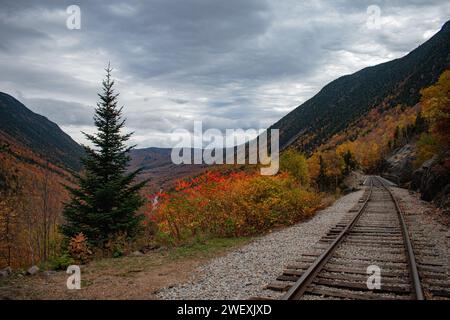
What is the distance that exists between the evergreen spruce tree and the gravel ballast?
6.69 meters

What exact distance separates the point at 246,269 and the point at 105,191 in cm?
897

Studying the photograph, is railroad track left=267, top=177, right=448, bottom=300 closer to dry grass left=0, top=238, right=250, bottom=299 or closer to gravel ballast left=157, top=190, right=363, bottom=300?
gravel ballast left=157, top=190, right=363, bottom=300

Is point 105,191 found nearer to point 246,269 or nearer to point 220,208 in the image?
point 220,208

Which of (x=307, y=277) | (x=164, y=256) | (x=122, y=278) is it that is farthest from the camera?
(x=164, y=256)

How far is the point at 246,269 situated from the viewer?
7004mm

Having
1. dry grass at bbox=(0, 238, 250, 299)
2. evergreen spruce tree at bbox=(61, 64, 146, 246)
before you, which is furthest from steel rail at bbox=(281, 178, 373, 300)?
evergreen spruce tree at bbox=(61, 64, 146, 246)

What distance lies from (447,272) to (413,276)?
1.17 m

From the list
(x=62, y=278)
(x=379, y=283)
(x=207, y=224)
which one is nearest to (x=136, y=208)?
(x=207, y=224)

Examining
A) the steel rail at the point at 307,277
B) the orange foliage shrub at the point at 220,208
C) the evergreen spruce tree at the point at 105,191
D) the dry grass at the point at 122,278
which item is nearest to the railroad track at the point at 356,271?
the steel rail at the point at 307,277

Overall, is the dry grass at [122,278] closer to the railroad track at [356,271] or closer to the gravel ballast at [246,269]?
the gravel ballast at [246,269]

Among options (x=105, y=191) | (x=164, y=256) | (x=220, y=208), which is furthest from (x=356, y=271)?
(x=105, y=191)

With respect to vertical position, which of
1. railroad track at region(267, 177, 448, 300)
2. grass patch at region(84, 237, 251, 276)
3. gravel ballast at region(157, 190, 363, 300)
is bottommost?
grass patch at region(84, 237, 251, 276)

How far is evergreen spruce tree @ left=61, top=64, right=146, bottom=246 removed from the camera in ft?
45.4

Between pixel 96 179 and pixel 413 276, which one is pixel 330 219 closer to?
pixel 413 276
